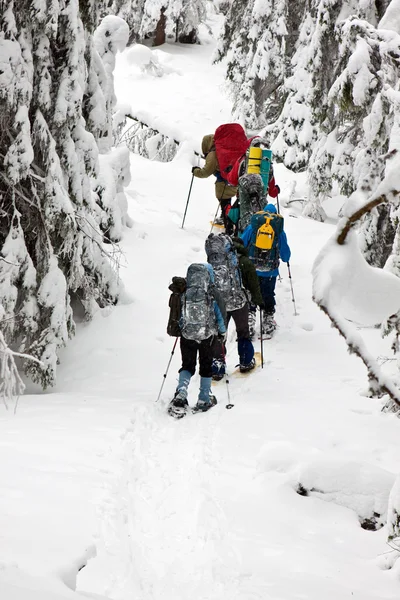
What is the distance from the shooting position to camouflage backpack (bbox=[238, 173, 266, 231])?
380 inches

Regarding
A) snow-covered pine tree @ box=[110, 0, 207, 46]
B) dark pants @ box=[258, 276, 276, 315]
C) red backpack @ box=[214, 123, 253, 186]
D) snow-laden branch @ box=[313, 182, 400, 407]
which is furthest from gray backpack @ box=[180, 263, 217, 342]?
snow-covered pine tree @ box=[110, 0, 207, 46]

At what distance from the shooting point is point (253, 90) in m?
18.3

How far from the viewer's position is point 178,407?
281 inches

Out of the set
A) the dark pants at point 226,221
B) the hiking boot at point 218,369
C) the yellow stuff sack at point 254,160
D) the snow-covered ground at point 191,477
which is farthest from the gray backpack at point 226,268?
the dark pants at point 226,221

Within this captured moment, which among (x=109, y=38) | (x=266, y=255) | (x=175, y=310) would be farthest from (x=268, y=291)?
(x=109, y=38)

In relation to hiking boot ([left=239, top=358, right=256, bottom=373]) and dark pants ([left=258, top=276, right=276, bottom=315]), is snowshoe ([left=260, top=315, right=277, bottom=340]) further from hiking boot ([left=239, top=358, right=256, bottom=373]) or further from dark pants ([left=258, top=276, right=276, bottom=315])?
hiking boot ([left=239, top=358, right=256, bottom=373])

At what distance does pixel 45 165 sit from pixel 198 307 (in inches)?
109

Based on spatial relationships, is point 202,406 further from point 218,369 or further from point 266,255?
point 266,255

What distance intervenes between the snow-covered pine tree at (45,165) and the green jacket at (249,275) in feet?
7.01

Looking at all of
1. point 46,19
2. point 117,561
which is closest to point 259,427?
point 117,561

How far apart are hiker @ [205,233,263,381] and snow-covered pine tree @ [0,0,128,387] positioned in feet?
6.03

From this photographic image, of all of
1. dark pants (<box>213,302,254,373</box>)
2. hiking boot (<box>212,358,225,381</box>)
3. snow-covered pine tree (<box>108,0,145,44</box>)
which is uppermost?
snow-covered pine tree (<box>108,0,145,44</box>)

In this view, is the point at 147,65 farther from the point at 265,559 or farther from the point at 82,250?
the point at 265,559

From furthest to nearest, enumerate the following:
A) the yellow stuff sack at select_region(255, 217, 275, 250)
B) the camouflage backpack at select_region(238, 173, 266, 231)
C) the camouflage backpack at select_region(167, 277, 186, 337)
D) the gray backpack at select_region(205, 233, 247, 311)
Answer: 1. the camouflage backpack at select_region(238, 173, 266, 231)
2. the yellow stuff sack at select_region(255, 217, 275, 250)
3. the gray backpack at select_region(205, 233, 247, 311)
4. the camouflage backpack at select_region(167, 277, 186, 337)
